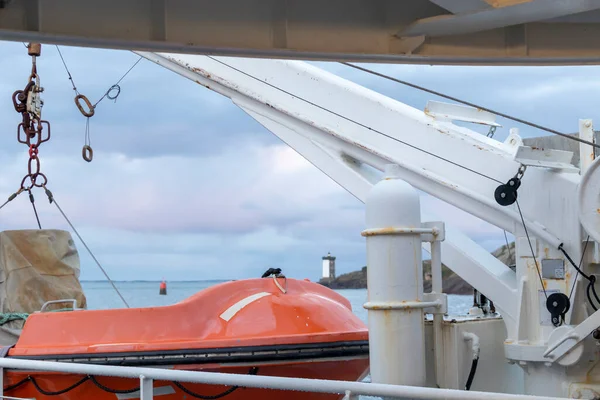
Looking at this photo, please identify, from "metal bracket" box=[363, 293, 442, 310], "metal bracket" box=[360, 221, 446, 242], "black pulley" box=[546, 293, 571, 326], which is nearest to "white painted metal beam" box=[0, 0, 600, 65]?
"metal bracket" box=[360, 221, 446, 242]

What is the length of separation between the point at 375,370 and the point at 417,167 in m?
2.15

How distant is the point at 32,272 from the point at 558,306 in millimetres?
5348

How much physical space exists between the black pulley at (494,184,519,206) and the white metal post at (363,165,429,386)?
110cm

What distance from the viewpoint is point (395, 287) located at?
5590mm

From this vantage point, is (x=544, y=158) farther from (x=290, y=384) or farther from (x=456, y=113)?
(x=290, y=384)

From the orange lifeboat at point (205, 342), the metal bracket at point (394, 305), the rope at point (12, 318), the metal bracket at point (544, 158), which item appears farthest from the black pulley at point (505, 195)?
the rope at point (12, 318)

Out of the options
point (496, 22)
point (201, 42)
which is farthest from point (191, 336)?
point (496, 22)

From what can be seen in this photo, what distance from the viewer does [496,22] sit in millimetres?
4309

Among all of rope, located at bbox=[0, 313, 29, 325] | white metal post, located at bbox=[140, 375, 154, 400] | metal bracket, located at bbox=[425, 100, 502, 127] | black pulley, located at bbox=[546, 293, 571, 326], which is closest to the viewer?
white metal post, located at bbox=[140, 375, 154, 400]

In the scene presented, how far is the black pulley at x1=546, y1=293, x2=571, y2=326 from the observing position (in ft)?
20.3

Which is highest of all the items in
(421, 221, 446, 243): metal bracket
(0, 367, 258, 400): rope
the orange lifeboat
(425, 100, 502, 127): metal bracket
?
(425, 100, 502, 127): metal bracket

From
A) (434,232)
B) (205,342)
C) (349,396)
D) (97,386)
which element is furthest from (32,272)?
(349,396)

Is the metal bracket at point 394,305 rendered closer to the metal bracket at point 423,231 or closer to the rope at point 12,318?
the metal bracket at point 423,231

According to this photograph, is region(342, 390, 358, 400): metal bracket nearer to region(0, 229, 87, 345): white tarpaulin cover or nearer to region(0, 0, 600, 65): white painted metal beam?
region(0, 0, 600, 65): white painted metal beam
